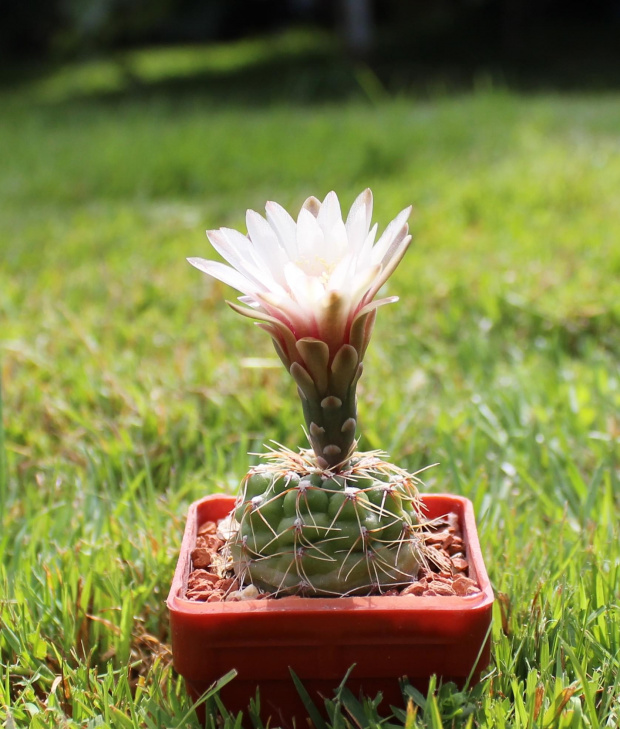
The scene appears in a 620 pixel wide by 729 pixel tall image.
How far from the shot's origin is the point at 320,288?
94 cm

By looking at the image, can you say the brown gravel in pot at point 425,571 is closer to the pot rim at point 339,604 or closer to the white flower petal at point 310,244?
the pot rim at point 339,604

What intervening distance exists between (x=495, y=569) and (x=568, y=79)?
10174 millimetres

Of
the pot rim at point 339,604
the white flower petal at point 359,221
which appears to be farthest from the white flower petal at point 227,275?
the pot rim at point 339,604

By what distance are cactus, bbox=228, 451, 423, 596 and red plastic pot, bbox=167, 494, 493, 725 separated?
0.15 feet

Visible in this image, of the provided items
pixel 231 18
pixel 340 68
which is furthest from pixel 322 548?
pixel 231 18

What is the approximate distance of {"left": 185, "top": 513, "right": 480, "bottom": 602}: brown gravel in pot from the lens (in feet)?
3.32

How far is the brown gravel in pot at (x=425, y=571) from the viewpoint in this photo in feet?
3.32

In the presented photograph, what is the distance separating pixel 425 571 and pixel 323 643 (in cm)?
18

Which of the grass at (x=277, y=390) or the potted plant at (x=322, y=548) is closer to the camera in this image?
the potted plant at (x=322, y=548)

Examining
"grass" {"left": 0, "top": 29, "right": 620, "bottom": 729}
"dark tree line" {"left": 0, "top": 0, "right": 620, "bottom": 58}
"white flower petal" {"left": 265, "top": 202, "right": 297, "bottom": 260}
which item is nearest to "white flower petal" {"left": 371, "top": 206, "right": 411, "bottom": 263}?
"white flower petal" {"left": 265, "top": 202, "right": 297, "bottom": 260}

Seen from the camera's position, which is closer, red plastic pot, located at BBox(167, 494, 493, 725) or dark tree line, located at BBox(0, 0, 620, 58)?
red plastic pot, located at BBox(167, 494, 493, 725)

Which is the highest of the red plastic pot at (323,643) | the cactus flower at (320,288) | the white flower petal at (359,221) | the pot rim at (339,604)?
the white flower petal at (359,221)

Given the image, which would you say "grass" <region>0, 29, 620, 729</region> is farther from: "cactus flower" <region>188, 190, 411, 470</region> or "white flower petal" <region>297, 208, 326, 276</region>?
"white flower petal" <region>297, 208, 326, 276</region>

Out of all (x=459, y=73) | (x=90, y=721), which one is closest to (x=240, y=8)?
(x=459, y=73)
